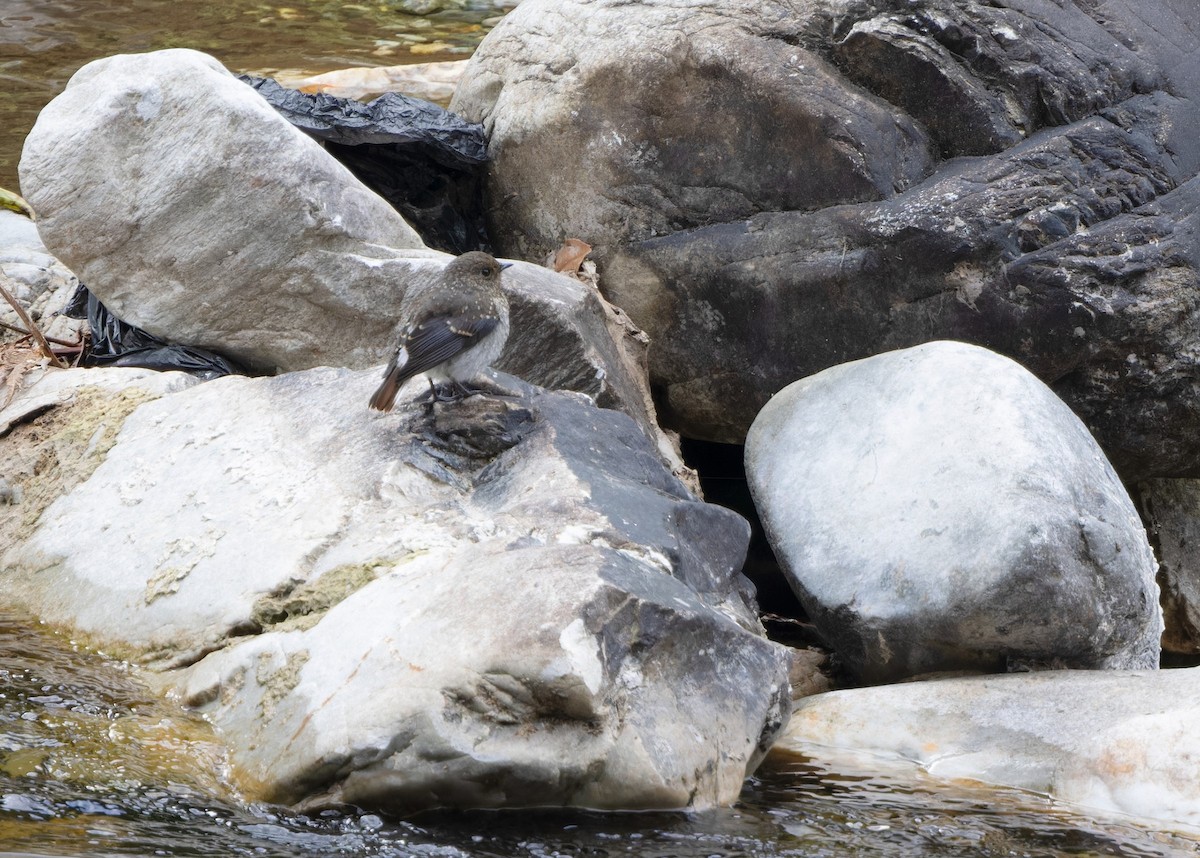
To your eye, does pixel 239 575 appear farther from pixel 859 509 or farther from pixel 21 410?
pixel 859 509

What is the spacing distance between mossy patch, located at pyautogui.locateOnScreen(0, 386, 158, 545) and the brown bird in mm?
1249

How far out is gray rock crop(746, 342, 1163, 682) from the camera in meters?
4.50

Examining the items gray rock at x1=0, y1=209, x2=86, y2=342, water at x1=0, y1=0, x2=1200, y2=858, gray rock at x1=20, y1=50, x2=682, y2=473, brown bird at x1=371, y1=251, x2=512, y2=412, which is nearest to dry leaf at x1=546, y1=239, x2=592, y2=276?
gray rock at x1=20, y1=50, x2=682, y2=473

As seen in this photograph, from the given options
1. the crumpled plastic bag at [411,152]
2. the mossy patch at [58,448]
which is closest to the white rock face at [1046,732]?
the mossy patch at [58,448]

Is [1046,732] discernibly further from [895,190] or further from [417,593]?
[895,190]

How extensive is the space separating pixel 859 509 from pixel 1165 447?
6.00ft

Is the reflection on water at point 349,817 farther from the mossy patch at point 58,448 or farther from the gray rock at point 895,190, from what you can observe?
the gray rock at point 895,190

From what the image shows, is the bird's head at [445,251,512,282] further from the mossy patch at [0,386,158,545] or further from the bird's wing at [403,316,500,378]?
the mossy patch at [0,386,158,545]

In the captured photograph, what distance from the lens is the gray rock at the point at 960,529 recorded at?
4500mm

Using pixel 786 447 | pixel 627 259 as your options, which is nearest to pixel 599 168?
pixel 627 259

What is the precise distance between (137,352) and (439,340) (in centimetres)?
210

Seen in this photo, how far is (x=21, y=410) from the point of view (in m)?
5.52

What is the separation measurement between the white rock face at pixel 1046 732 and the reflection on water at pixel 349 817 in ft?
0.36

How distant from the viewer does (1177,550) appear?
6246 millimetres
